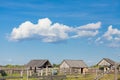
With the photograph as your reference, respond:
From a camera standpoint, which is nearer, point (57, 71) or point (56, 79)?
point (56, 79)

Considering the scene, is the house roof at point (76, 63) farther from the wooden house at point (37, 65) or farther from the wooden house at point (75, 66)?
the wooden house at point (37, 65)

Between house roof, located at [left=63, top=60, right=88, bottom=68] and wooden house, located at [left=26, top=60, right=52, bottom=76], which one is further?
house roof, located at [left=63, top=60, right=88, bottom=68]

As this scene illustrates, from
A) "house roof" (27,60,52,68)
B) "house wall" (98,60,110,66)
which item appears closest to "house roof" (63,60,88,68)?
"house wall" (98,60,110,66)

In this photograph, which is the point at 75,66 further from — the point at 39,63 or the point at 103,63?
the point at 103,63

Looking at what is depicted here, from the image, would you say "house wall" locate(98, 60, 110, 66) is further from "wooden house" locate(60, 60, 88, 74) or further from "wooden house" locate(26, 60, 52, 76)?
"wooden house" locate(26, 60, 52, 76)

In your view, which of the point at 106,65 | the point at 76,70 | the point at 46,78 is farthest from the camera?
the point at 106,65

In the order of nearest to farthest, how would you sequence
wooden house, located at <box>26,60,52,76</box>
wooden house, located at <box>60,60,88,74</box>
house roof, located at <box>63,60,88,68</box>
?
wooden house, located at <box>26,60,52,76</box> → wooden house, located at <box>60,60,88,74</box> → house roof, located at <box>63,60,88,68</box>

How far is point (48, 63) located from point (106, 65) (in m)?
22.8

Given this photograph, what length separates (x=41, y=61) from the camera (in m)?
78.4

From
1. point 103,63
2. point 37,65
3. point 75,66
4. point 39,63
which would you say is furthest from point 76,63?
point 37,65

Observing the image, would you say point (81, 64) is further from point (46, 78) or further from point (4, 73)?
point (46, 78)

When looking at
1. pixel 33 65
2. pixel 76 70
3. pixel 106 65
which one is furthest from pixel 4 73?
pixel 106 65

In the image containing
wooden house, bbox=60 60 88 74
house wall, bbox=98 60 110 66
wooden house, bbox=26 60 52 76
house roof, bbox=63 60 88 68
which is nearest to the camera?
wooden house, bbox=26 60 52 76

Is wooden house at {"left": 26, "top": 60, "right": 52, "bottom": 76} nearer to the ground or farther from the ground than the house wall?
nearer to the ground
